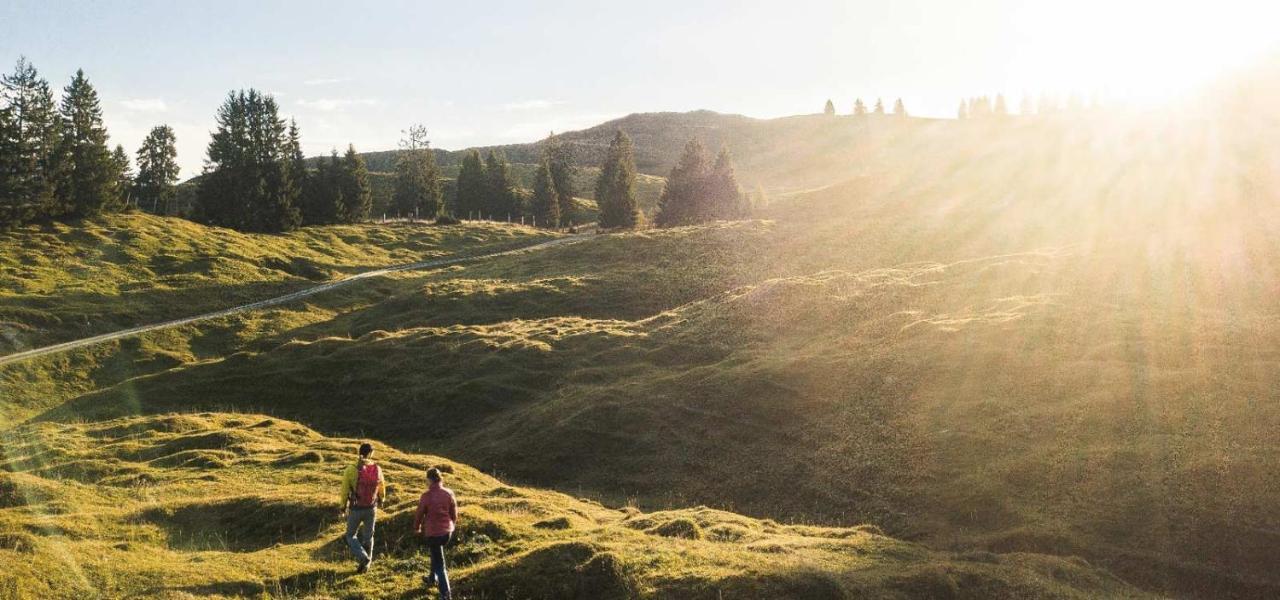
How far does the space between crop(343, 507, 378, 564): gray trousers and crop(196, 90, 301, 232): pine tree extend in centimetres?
11306

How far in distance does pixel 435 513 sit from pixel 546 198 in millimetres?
141280

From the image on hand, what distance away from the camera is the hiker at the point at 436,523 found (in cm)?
1864

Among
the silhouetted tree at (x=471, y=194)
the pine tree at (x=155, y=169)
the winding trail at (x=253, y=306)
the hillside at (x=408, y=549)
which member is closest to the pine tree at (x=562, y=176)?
the silhouetted tree at (x=471, y=194)

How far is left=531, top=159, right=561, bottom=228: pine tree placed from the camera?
507ft

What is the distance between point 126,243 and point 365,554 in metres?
89.9

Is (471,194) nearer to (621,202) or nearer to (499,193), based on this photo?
(499,193)

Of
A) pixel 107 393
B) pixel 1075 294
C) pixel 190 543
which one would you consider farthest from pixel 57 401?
pixel 1075 294

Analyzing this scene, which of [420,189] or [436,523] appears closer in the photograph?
[436,523]

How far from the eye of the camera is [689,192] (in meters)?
133

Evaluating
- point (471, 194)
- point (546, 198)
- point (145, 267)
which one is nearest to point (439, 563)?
point (145, 267)

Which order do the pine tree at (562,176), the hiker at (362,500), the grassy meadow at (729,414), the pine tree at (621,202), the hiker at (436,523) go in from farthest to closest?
the pine tree at (562,176) → the pine tree at (621,202) → the grassy meadow at (729,414) → the hiker at (362,500) → the hiker at (436,523)

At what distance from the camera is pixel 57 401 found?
5297 centimetres

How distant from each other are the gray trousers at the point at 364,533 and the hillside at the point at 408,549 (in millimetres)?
569

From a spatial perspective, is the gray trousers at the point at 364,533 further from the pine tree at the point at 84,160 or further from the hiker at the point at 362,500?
the pine tree at the point at 84,160
